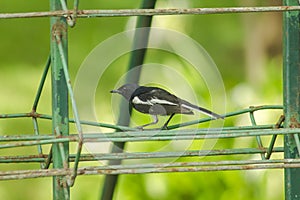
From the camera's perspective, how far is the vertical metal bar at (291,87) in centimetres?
154

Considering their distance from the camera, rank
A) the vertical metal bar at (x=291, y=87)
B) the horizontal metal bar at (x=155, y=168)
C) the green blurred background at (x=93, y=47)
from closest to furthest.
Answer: the horizontal metal bar at (x=155, y=168) → the vertical metal bar at (x=291, y=87) → the green blurred background at (x=93, y=47)

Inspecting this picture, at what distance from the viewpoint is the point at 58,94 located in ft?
4.71

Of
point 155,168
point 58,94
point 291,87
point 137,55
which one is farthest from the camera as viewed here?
point 137,55

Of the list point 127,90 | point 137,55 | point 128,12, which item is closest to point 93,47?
point 137,55

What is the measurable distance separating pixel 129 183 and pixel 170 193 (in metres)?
0.14

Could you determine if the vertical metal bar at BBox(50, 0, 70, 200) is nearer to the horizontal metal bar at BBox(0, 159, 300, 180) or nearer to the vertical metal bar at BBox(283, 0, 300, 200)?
the horizontal metal bar at BBox(0, 159, 300, 180)

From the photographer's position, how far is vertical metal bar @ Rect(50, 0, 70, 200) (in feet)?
4.66

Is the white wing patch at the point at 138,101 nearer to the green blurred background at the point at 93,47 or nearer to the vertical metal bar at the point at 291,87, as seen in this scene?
the vertical metal bar at the point at 291,87

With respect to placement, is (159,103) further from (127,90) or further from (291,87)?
(291,87)

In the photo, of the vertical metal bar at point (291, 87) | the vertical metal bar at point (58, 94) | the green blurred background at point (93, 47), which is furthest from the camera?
the green blurred background at point (93, 47)

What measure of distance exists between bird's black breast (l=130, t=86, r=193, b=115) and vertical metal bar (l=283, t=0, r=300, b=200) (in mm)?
170

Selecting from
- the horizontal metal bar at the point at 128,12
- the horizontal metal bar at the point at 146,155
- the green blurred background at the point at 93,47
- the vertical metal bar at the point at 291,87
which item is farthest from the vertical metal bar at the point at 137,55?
the green blurred background at the point at 93,47

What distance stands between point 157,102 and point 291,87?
0.21 meters

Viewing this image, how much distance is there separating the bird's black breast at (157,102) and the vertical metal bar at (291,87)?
0.17m
